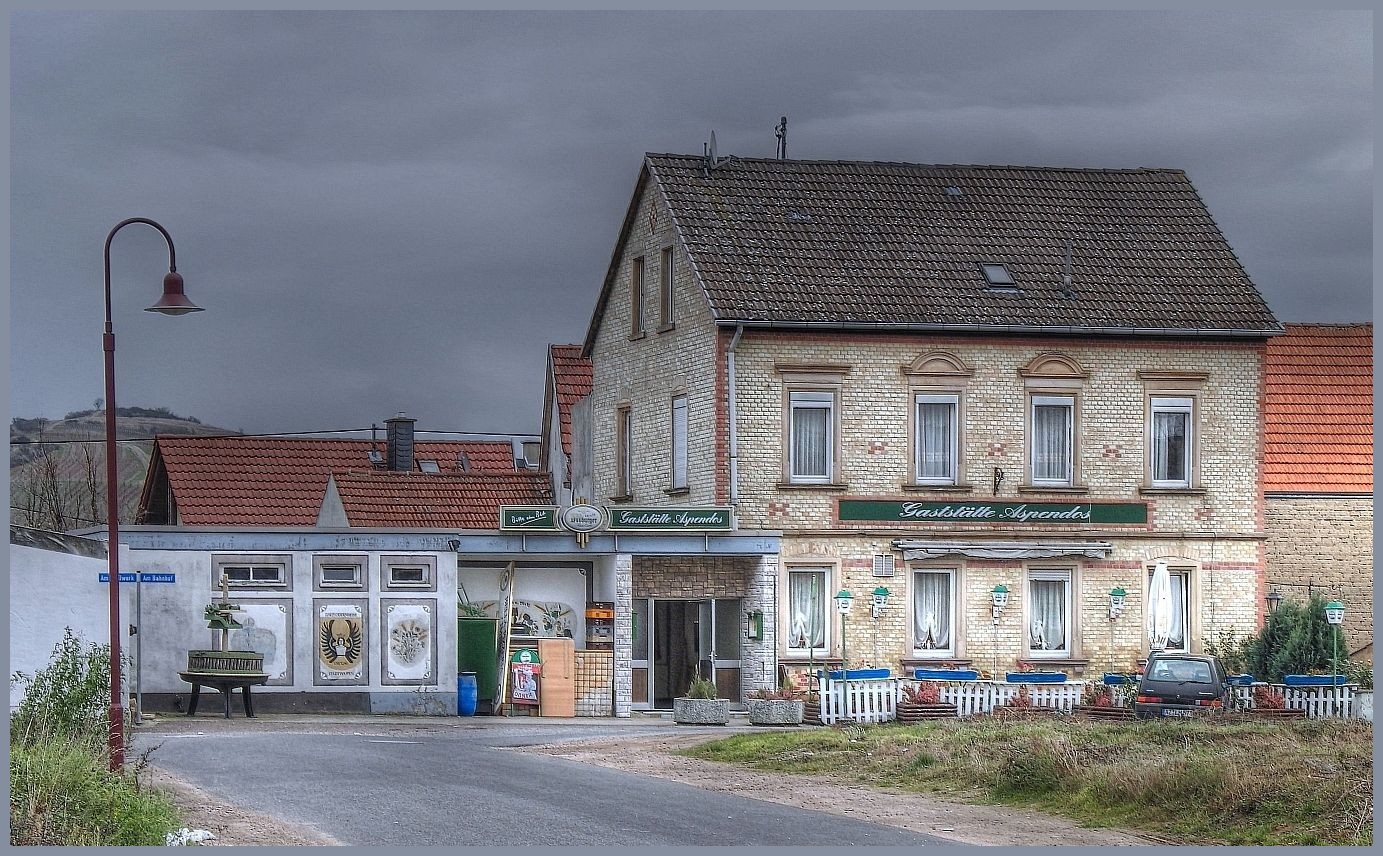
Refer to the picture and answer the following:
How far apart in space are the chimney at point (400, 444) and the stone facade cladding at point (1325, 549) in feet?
76.5

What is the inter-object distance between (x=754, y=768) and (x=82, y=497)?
53.3m

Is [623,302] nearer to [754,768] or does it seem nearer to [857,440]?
[857,440]

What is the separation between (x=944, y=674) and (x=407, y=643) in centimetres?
975

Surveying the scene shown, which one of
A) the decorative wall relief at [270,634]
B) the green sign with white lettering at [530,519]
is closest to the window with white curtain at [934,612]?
the green sign with white lettering at [530,519]

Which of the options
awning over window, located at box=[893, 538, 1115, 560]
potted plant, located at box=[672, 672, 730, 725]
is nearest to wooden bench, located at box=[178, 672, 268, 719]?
potted plant, located at box=[672, 672, 730, 725]

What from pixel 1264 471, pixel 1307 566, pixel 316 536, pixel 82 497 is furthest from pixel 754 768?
pixel 82 497

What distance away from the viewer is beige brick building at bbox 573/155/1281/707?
4050 cm

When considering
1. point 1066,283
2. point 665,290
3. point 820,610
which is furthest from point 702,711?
point 1066,283

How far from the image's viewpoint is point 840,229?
141 feet

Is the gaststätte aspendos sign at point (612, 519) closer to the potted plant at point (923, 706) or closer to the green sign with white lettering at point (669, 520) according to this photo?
the green sign with white lettering at point (669, 520)

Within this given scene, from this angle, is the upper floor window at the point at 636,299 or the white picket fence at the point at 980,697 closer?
the white picket fence at the point at 980,697

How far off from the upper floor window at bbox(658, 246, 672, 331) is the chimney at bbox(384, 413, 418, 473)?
17.2 meters

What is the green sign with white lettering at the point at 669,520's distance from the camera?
3900 centimetres

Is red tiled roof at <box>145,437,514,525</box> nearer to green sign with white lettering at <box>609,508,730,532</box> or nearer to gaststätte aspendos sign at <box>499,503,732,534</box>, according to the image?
gaststätte aspendos sign at <box>499,503,732,534</box>
